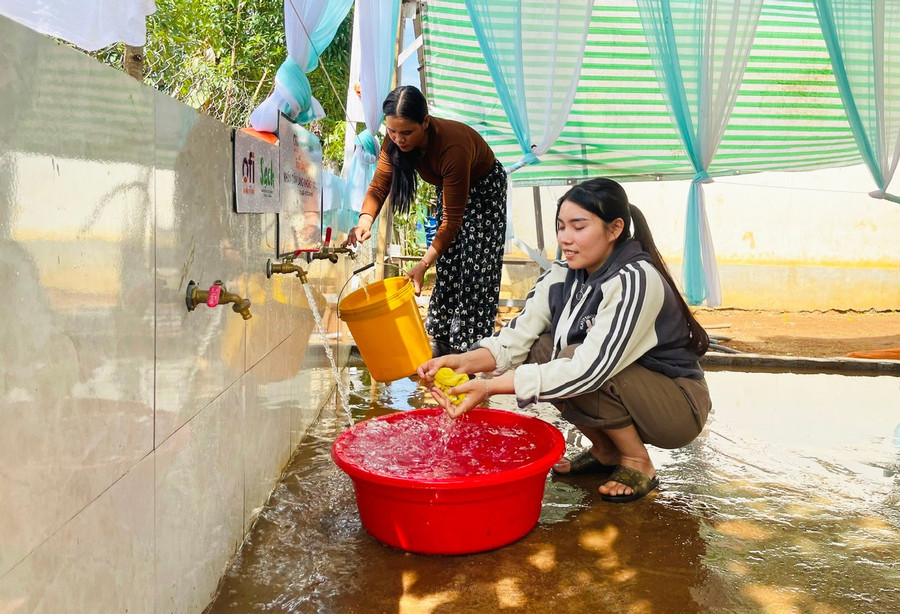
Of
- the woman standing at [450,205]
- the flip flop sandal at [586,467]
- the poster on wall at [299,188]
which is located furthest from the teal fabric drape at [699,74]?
the poster on wall at [299,188]

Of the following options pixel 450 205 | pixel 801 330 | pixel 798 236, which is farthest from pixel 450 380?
pixel 798 236

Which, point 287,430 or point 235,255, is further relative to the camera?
point 287,430

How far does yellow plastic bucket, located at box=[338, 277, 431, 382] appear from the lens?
311 centimetres

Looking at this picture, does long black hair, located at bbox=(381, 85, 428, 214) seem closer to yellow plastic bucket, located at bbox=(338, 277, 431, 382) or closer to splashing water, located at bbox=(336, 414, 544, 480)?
yellow plastic bucket, located at bbox=(338, 277, 431, 382)

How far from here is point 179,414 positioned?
169 centimetres

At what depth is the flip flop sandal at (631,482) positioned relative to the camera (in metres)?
2.71

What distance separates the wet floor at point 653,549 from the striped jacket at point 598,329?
0.46m

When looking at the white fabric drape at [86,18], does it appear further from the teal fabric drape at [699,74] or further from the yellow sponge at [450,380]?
the teal fabric drape at [699,74]

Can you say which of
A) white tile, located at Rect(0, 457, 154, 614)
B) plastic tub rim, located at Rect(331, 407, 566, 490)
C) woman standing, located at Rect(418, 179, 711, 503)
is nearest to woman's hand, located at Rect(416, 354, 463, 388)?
woman standing, located at Rect(418, 179, 711, 503)

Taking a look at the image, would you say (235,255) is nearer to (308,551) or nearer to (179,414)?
(179,414)

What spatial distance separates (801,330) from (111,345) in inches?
286

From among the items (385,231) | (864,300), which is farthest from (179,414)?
(864,300)

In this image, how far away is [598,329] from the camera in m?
2.50

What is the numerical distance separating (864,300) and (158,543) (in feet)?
28.4
